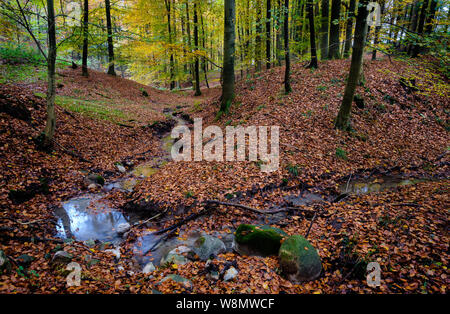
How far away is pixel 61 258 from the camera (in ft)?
13.8

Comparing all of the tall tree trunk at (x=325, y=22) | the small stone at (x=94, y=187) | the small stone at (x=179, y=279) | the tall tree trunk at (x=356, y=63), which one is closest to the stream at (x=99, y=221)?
the small stone at (x=94, y=187)

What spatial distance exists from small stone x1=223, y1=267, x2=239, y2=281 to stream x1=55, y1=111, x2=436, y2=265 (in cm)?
82

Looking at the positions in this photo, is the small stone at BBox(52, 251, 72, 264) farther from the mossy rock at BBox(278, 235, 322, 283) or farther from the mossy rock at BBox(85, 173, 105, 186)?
the mossy rock at BBox(278, 235, 322, 283)

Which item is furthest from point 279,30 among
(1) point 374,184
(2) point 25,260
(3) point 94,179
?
(2) point 25,260

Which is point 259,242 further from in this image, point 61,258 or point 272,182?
point 61,258

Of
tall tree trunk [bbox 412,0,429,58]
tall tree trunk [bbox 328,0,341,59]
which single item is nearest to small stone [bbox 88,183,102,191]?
tall tree trunk [bbox 328,0,341,59]

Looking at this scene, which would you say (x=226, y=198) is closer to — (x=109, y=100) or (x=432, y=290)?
(x=432, y=290)

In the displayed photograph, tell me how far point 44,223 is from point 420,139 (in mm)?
14386

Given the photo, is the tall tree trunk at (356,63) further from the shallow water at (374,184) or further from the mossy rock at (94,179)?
the mossy rock at (94,179)

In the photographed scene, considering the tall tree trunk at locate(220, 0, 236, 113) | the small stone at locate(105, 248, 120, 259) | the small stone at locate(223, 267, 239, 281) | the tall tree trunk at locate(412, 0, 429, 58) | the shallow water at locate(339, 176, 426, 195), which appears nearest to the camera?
the small stone at locate(223, 267, 239, 281)

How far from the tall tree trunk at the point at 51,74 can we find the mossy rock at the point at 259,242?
799 centimetres

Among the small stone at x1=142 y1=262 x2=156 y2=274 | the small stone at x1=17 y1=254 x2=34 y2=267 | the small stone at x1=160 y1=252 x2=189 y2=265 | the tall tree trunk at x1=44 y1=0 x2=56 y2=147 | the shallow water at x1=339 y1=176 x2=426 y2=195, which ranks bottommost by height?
the small stone at x1=142 y1=262 x2=156 y2=274

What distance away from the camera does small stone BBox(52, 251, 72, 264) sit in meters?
4.16

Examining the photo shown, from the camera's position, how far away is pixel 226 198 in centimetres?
671
